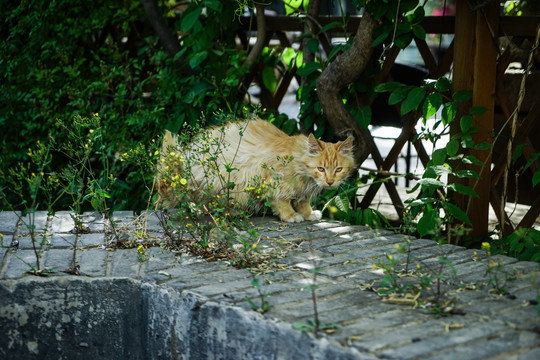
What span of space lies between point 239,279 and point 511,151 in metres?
2.00

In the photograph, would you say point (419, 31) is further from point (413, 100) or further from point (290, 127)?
point (290, 127)

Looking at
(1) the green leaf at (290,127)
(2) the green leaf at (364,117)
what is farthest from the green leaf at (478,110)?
(1) the green leaf at (290,127)

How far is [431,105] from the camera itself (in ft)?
13.0

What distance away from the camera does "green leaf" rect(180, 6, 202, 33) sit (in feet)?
15.9

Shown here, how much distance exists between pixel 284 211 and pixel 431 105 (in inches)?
44.2

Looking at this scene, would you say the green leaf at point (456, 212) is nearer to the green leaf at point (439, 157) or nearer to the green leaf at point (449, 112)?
the green leaf at point (439, 157)

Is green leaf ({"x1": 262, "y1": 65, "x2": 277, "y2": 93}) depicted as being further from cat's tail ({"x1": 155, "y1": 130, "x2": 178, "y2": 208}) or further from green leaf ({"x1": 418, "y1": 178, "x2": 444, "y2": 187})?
green leaf ({"x1": 418, "y1": 178, "x2": 444, "y2": 187})

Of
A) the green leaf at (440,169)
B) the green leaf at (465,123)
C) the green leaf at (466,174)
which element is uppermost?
the green leaf at (465,123)

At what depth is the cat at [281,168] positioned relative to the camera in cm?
411

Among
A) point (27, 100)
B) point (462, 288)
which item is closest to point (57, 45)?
point (27, 100)

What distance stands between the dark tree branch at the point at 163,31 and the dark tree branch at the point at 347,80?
56.4 inches

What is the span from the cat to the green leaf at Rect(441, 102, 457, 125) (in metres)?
0.60

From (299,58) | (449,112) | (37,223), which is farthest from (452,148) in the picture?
(37,223)

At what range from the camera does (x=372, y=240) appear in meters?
3.62
